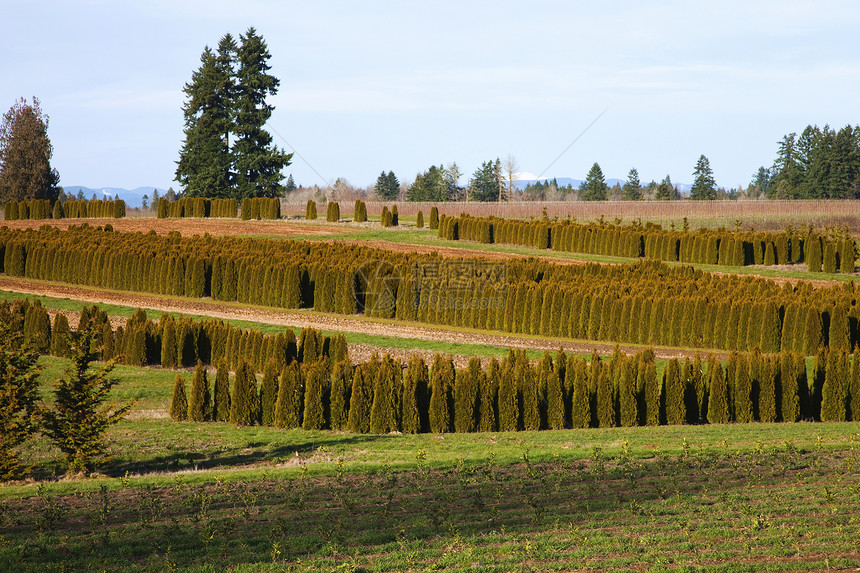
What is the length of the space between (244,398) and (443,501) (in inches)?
254

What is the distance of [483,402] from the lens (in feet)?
46.1

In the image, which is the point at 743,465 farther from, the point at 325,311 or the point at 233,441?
the point at 325,311

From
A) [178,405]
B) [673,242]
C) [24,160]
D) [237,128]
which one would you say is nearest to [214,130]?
[237,128]

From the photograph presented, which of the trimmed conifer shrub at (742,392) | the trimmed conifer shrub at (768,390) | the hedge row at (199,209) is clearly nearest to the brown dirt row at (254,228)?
the hedge row at (199,209)

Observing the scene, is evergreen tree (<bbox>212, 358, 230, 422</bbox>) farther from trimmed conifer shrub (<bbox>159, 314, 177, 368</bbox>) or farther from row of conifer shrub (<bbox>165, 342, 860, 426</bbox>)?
trimmed conifer shrub (<bbox>159, 314, 177, 368</bbox>)

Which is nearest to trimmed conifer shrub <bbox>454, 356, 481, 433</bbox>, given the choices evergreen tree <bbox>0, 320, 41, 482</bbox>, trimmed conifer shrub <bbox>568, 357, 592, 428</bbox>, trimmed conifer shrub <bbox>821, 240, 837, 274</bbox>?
trimmed conifer shrub <bbox>568, 357, 592, 428</bbox>

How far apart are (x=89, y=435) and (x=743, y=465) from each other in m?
9.00

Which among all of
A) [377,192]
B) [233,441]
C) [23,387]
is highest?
[377,192]

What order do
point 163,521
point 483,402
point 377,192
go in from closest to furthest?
point 163,521, point 483,402, point 377,192

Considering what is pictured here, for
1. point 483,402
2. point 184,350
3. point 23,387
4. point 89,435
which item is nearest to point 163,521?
point 89,435

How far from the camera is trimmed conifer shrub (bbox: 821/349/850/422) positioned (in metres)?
14.3

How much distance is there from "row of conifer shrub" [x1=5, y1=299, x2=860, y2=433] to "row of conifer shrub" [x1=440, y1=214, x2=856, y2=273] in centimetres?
2051

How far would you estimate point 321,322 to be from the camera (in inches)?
911

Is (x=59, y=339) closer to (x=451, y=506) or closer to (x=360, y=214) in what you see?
(x=451, y=506)
